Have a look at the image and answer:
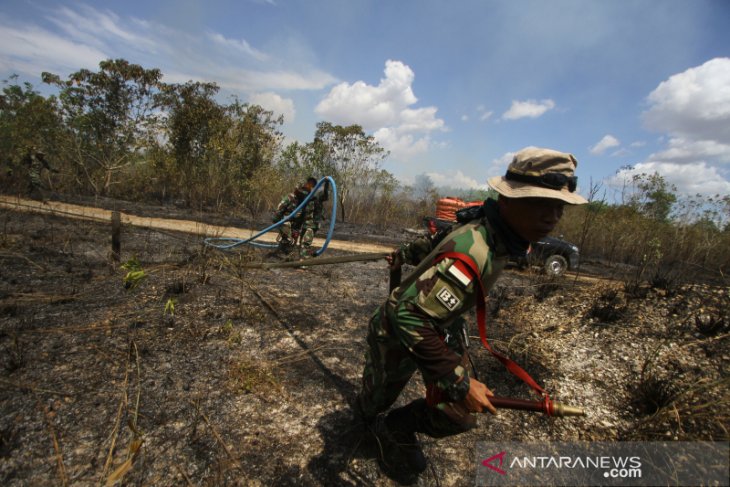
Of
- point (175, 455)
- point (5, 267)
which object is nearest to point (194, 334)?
point (175, 455)

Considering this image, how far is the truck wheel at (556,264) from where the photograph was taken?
28.6ft

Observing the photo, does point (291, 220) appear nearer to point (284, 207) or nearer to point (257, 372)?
point (284, 207)

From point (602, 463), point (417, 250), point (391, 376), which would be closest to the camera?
point (391, 376)

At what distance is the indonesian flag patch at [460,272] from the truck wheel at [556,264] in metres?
8.14

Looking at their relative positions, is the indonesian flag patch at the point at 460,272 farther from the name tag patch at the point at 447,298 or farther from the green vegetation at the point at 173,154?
the green vegetation at the point at 173,154

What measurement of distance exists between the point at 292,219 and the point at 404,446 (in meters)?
6.43

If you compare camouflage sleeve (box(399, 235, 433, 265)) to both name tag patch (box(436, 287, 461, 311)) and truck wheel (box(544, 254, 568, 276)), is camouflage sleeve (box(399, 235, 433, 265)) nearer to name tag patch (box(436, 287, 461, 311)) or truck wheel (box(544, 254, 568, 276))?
name tag patch (box(436, 287, 461, 311))

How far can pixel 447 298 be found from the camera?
1589mm

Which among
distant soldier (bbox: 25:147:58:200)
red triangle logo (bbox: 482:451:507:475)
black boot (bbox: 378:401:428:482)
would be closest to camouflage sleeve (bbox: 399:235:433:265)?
black boot (bbox: 378:401:428:482)

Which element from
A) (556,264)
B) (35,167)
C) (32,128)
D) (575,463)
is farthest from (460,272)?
(32,128)

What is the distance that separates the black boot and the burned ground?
11 centimetres

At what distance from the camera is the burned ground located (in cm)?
224

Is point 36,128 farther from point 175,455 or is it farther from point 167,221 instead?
point 175,455

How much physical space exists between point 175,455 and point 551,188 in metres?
2.64
